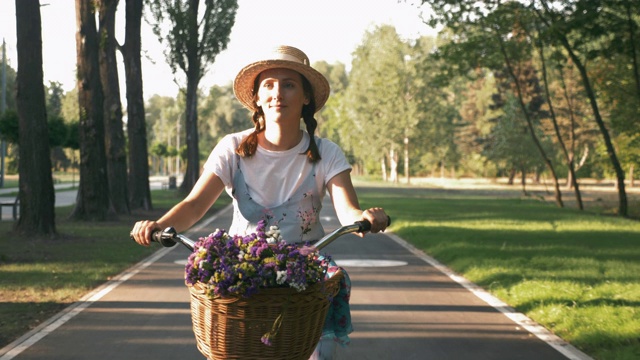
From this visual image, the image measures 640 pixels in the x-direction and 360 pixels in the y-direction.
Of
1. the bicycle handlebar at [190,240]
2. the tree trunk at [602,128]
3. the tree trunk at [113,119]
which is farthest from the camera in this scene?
the tree trunk at [602,128]

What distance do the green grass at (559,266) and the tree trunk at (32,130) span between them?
7.41 m

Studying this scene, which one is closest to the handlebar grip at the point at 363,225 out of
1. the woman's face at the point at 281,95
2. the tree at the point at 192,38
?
the woman's face at the point at 281,95

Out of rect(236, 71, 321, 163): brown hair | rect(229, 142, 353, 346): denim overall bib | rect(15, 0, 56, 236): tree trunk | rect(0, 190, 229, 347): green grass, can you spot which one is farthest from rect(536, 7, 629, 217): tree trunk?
rect(229, 142, 353, 346): denim overall bib

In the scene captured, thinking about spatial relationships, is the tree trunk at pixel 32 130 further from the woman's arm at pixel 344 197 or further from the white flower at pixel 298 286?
the white flower at pixel 298 286

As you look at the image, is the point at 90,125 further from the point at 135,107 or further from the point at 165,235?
the point at 165,235

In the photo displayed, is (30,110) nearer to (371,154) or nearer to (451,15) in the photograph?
(451,15)

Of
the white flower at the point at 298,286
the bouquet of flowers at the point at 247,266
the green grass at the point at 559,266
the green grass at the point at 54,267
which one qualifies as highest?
the bouquet of flowers at the point at 247,266

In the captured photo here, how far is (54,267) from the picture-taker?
1445 cm

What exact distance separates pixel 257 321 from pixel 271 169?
1.00m

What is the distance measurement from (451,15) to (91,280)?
793 inches

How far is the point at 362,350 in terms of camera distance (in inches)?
313

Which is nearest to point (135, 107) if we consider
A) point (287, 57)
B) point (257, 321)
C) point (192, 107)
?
point (192, 107)

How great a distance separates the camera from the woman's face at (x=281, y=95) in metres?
4.06

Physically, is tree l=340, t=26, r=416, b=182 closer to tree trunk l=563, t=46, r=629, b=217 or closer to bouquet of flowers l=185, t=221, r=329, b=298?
tree trunk l=563, t=46, r=629, b=217
